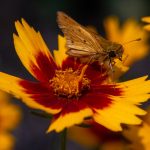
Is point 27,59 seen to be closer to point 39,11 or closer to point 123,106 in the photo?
point 123,106

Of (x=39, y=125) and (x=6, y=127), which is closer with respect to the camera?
(x=6, y=127)

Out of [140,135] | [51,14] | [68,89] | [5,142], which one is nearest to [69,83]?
[68,89]

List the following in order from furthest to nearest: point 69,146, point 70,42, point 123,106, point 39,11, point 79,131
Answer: point 39,11
point 69,146
point 79,131
point 70,42
point 123,106

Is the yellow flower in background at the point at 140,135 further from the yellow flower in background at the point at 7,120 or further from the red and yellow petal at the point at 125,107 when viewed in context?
the yellow flower in background at the point at 7,120

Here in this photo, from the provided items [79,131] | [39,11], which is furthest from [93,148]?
[39,11]

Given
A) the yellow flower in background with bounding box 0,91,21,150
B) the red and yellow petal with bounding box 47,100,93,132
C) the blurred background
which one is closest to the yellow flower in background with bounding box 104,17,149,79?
the yellow flower in background with bounding box 0,91,21,150

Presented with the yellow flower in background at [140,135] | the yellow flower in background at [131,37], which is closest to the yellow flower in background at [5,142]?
the yellow flower in background at [140,135]

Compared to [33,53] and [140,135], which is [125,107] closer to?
[140,135]
